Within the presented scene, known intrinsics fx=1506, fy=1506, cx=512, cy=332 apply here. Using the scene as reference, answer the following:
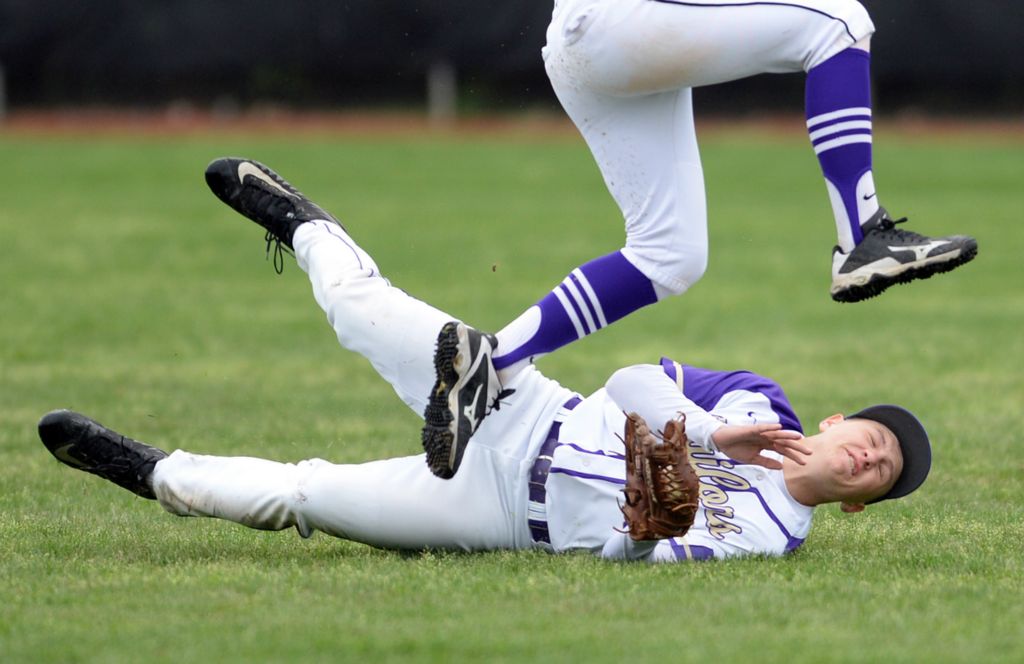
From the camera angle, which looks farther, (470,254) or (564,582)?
(470,254)

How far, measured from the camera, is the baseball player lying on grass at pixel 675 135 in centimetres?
376

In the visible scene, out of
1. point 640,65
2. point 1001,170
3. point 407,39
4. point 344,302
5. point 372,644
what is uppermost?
point 407,39

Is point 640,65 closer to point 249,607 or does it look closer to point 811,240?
point 249,607

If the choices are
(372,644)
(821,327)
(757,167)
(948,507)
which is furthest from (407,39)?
(372,644)

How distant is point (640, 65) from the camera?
12.6ft

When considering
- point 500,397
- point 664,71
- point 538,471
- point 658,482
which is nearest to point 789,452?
point 658,482

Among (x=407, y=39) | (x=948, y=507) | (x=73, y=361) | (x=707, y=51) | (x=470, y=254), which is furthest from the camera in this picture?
(x=407, y=39)

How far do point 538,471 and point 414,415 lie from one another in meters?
2.91

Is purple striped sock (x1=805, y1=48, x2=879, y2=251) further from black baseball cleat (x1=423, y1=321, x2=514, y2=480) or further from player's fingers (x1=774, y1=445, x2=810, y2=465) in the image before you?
black baseball cleat (x1=423, y1=321, x2=514, y2=480)

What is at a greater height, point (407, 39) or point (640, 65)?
point (407, 39)

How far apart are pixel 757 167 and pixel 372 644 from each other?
660 inches

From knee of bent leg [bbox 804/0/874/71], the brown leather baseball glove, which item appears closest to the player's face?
the brown leather baseball glove

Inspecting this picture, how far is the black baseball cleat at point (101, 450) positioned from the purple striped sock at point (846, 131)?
6.77 ft

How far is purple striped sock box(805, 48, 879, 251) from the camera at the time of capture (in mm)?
3824
